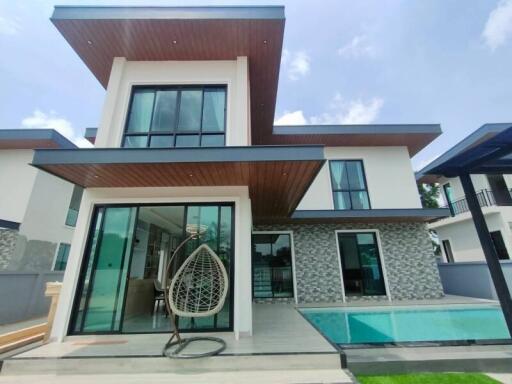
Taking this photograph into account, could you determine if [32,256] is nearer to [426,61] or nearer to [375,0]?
[375,0]

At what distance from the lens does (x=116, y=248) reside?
464 centimetres

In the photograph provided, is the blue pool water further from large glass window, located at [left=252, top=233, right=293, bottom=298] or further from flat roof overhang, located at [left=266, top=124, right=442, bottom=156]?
flat roof overhang, located at [left=266, top=124, right=442, bottom=156]

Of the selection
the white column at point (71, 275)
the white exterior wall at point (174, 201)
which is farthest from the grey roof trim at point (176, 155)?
the white column at point (71, 275)

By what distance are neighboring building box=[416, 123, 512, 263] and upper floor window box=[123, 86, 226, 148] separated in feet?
25.9

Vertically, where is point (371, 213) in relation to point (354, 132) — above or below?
below

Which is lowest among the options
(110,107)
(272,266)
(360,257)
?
(272,266)

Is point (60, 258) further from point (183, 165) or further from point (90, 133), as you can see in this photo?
point (183, 165)

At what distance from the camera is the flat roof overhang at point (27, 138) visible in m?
8.72

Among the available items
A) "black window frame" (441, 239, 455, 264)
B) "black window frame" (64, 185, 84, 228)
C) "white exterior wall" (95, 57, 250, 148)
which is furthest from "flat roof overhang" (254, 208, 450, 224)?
"black window frame" (64, 185, 84, 228)

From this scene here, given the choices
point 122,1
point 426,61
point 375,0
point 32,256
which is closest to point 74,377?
point 122,1

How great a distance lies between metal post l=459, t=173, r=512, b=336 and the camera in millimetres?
3535

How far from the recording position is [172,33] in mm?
5445

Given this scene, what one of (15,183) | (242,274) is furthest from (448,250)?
(15,183)

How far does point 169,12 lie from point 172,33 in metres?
0.38
